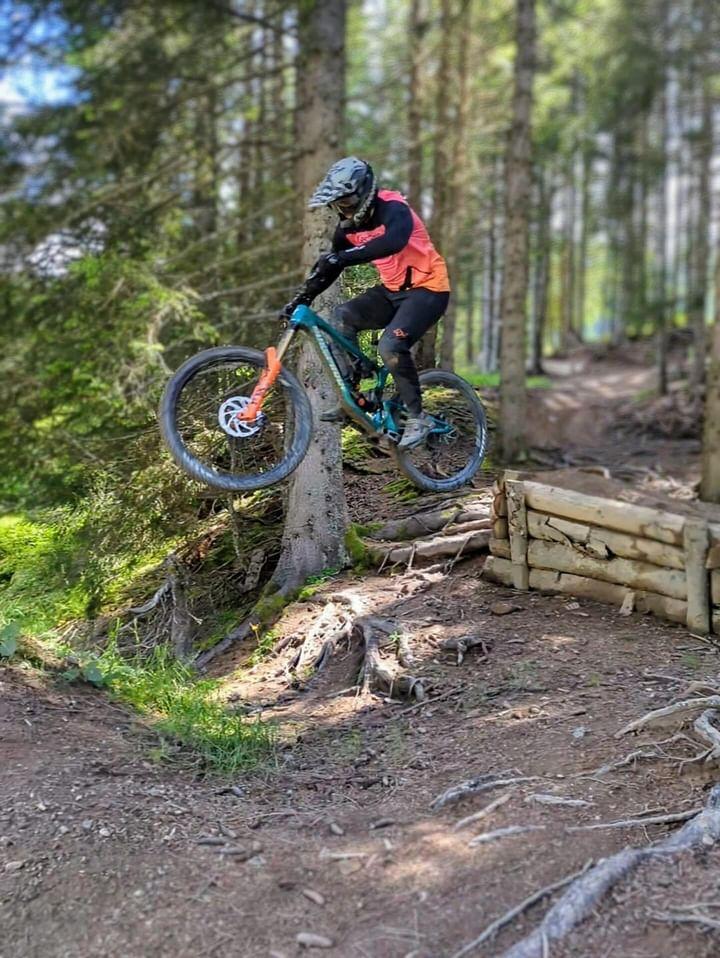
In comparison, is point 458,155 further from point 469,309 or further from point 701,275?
point 701,275

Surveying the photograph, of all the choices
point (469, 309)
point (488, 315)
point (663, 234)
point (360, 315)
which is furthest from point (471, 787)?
point (663, 234)

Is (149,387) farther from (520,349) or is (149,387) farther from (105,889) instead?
(520,349)

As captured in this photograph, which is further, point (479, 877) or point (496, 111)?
point (496, 111)

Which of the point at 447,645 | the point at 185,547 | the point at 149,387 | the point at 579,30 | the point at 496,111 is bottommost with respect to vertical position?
the point at 447,645

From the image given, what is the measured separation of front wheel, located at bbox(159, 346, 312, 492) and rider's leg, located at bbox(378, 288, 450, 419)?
19.8 inches

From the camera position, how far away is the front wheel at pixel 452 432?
17.2 ft

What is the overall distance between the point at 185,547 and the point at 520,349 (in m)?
6.18

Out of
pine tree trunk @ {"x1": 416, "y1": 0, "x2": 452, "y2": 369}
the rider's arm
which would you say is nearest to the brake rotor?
the rider's arm

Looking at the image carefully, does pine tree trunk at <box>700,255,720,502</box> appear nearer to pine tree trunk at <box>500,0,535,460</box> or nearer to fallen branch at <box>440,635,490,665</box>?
pine tree trunk at <box>500,0,535,460</box>

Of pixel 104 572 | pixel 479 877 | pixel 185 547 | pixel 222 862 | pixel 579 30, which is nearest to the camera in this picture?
pixel 479 877

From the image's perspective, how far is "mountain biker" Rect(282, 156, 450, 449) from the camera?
4.27m

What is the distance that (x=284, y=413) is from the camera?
4.76 m

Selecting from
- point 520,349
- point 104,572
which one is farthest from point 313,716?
point 520,349

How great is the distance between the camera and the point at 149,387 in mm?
8461
